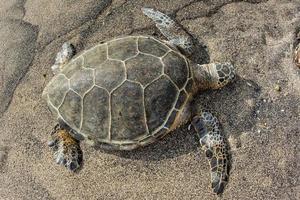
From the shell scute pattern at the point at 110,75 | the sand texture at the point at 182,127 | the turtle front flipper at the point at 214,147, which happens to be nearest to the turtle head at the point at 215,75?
the sand texture at the point at 182,127

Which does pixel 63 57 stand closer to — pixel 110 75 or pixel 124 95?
pixel 110 75

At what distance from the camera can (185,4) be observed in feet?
14.5

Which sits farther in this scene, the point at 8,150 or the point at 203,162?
the point at 8,150

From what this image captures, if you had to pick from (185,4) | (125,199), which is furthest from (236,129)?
(185,4)

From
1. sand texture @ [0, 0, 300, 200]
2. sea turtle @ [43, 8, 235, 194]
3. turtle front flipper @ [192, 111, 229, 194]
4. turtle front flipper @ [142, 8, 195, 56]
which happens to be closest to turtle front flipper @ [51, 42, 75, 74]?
sand texture @ [0, 0, 300, 200]

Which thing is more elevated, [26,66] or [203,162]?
[26,66]

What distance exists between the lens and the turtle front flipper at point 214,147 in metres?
3.49

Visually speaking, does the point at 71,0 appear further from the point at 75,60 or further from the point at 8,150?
the point at 8,150

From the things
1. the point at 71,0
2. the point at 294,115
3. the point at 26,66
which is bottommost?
the point at 294,115

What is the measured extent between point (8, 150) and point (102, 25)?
1.70 m

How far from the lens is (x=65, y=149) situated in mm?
3791

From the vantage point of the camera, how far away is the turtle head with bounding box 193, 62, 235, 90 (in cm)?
381

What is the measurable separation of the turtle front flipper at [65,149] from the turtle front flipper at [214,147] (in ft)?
3.88

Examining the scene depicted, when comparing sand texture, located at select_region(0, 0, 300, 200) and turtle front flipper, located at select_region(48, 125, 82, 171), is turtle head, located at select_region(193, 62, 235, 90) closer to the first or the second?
sand texture, located at select_region(0, 0, 300, 200)
